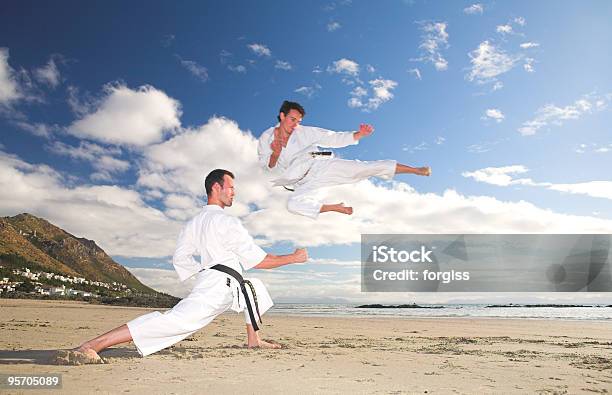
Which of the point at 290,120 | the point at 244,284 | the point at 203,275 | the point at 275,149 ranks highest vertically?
the point at 290,120

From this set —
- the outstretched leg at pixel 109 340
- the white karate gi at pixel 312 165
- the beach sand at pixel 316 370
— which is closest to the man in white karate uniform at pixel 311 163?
the white karate gi at pixel 312 165

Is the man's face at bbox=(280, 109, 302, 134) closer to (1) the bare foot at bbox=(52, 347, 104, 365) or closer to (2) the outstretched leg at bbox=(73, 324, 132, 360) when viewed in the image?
(2) the outstretched leg at bbox=(73, 324, 132, 360)

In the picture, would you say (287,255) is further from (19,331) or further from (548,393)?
(19,331)

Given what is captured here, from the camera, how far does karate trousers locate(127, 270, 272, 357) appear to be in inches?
173

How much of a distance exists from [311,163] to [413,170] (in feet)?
4.30

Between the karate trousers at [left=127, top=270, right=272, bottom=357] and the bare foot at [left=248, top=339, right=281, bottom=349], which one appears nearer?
the karate trousers at [left=127, top=270, right=272, bottom=357]

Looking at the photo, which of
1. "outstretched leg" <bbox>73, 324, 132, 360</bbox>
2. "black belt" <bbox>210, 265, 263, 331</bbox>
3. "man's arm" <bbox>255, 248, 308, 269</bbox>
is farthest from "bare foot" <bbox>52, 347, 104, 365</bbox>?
"man's arm" <bbox>255, 248, 308, 269</bbox>

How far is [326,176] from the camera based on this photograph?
20.6 feet

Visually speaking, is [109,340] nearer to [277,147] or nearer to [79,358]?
[79,358]

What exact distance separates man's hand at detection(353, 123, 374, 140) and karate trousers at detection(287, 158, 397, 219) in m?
0.38

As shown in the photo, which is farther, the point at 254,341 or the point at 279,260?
the point at 254,341

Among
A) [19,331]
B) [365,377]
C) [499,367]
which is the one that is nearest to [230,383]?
[365,377]

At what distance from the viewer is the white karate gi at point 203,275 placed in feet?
14.5

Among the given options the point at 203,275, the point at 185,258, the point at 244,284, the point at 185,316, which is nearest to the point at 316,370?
the point at 244,284
